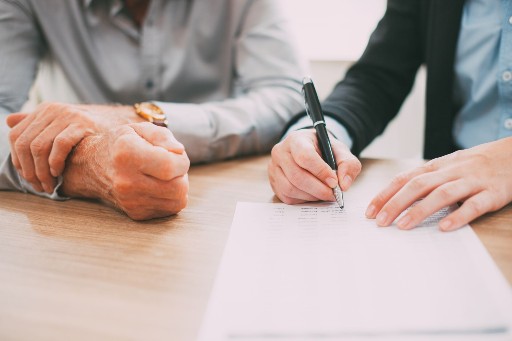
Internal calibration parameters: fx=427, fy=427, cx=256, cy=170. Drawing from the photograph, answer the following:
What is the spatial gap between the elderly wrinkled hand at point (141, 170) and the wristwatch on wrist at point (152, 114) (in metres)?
0.16

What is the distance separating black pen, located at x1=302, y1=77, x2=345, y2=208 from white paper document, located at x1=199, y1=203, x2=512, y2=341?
0.17 ft

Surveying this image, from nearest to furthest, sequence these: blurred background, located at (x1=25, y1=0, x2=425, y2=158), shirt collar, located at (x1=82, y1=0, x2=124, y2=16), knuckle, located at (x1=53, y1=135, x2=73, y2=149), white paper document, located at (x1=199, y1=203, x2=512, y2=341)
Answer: white paper document, located at (x1=199, y1=203, x2=512, y2=341) → knuckle, located at (x1=53, y1=135, x2=73, y2=149) → shirt collar, located at (x1=82, y1=0, x2=124, y2=16) → blurred background, located at (x1=25, y1=0, x2=425, y2=158)

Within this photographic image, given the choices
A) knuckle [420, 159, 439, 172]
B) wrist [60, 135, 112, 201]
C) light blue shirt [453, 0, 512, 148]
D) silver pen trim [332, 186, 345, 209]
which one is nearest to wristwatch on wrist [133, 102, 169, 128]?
wrist [60, 135, 112, 201]

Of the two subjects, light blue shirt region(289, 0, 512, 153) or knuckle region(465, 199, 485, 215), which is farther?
light blue shirt region(289, 0, 512, 153)

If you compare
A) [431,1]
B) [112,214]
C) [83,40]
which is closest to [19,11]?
[83,40]

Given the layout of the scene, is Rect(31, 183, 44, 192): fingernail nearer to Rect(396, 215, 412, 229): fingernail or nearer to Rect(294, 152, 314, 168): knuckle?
Rect(294, 152, 314, 168): knuckle

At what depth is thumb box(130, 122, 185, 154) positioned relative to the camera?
21.9 inches

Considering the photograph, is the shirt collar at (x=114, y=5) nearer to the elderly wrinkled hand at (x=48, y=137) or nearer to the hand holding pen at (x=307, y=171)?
the elderly wrinkled hand at (x=48, y=137)

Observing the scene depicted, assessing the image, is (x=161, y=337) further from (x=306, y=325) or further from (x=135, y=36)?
(x=135, y=36)

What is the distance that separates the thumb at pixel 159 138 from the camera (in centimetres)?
56

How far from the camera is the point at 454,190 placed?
1.74 feet

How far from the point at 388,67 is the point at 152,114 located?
546 millimetres

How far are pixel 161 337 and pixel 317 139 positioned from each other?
15.5 inches

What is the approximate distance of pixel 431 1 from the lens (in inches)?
36.4
